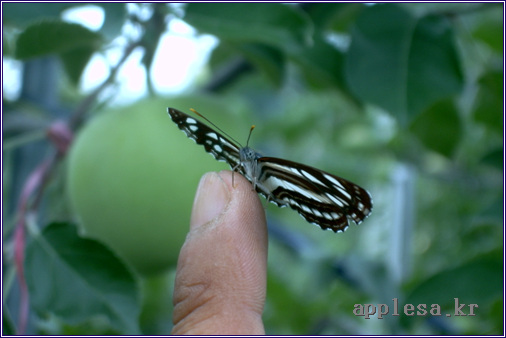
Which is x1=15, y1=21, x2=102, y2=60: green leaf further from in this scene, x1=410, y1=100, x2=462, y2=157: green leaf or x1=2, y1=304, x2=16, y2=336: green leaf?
x1=410, y1=100, x2=462, y2=157: green leaf

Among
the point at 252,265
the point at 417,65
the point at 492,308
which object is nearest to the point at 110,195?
the point at 252,265

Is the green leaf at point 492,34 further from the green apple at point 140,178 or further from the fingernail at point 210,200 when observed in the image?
the fingernail at point 210,200

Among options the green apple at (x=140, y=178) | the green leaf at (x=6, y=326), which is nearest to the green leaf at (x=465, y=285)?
the green apple at (x=140, y=178)

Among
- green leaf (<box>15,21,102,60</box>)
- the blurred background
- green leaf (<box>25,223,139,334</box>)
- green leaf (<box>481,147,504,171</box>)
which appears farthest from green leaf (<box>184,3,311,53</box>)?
green leaf (<box>481,147,504,171</box>)

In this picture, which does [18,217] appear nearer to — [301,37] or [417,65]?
[301,37]

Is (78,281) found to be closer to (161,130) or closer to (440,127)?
(161,130)
